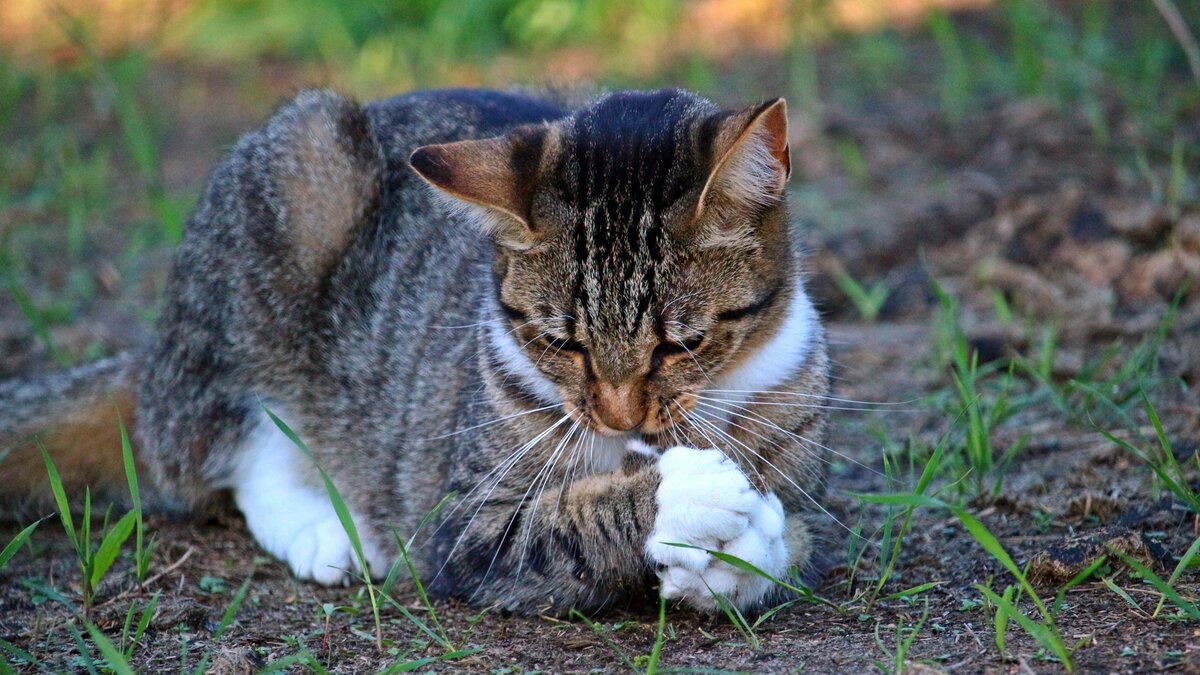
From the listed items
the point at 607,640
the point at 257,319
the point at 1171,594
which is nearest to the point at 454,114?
the point at 257,319

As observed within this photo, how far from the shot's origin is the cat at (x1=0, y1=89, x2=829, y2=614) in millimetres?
2977

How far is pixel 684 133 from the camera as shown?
304 cm

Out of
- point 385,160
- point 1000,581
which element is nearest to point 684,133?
point 1000,581

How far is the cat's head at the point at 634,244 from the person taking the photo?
Result: 2.95 metres

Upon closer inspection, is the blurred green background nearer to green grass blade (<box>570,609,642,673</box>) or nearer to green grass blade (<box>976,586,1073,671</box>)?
green grass blade (<box>570,609,642,673</box>)

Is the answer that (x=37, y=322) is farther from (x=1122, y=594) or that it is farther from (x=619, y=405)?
(x=1122, y=594)

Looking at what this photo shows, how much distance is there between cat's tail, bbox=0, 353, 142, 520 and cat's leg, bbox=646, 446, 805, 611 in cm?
220

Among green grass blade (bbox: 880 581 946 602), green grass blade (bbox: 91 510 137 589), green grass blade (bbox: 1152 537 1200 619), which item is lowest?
green grass blade (bbox: 880 581 946 602)

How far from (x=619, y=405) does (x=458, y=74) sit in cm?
610

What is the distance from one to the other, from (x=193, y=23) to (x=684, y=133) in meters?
8.00

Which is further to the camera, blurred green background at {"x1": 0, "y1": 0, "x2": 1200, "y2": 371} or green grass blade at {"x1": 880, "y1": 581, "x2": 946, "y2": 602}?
blurred green background at {"x1": 0, "y1": 0, "x2": 1200, "y2": 371}

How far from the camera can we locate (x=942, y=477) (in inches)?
157

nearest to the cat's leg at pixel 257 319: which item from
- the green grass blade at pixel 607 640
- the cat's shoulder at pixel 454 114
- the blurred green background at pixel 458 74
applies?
the cat's shoulder at pixel 454 114

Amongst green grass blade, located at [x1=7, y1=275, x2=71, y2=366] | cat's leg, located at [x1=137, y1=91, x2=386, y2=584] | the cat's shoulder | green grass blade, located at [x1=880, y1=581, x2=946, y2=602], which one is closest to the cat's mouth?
green grass blade, located at [x1=880, y1=581, x2=946, y2=602]
